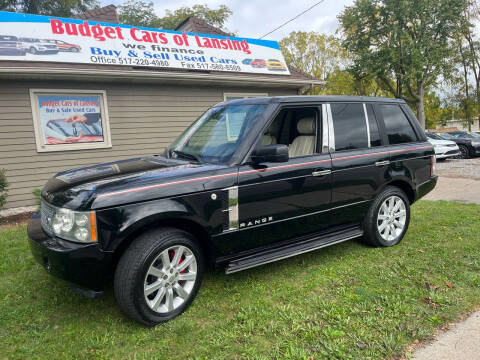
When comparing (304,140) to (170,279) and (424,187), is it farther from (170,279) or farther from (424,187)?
(170,279)

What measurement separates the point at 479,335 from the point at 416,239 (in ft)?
7.33

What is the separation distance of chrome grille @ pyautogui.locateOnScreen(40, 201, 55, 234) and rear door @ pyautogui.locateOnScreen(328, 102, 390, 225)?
2.78 m

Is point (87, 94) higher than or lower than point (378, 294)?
higher

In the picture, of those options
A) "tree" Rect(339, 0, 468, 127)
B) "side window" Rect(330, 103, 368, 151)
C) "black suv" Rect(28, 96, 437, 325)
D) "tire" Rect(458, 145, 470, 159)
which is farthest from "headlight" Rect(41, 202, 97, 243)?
"tree" Rect(339, 0, 468, 127)

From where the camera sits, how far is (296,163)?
3.55 metres

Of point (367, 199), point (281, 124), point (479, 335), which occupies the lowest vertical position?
point (479, 335)

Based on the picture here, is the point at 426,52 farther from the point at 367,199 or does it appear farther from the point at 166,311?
the point at 166,311

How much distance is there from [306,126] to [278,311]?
2.12 meters

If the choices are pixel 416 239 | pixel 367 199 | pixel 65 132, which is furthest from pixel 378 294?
pixel 65 132

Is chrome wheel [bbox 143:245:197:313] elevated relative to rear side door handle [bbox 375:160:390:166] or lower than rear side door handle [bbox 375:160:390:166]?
lower

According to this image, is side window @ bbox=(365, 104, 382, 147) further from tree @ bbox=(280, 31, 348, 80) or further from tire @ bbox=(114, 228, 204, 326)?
tree @ bbox=(280, 31, 348, 80)

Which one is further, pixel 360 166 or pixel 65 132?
pixel 65 132

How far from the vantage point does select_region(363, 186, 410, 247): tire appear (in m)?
4.33

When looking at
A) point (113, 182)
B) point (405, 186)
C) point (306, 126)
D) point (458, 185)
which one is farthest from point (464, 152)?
point (113, 182)
